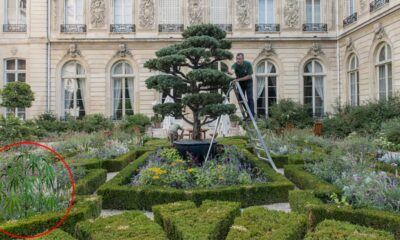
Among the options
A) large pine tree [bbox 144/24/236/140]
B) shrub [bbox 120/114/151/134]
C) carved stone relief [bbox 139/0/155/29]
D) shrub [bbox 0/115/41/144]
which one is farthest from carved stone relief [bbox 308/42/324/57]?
shrub [bbox 0/115/41/144]

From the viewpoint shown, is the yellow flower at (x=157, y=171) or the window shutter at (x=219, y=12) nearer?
the yellow flower at (x=157, y=171)

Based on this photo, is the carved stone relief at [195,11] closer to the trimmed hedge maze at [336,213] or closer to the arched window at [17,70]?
the arched window at [17,70]

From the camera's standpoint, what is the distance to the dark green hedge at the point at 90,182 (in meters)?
4.97

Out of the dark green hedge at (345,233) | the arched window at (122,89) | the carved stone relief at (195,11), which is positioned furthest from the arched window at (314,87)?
the dark green hedge at (345,233)

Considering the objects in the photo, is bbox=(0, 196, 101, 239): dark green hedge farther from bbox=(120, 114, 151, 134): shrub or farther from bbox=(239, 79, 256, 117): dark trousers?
bbox=(120, 114, 151, 134): shrub

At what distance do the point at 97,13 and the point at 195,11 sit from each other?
4641mm

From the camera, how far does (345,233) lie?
2947 millimetres

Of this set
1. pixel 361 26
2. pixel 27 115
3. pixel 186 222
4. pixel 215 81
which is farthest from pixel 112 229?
pixel 27 115

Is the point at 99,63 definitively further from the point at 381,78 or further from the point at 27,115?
the point at 381,78

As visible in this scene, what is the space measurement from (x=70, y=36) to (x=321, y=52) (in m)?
12.0

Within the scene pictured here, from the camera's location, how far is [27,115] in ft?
53.5

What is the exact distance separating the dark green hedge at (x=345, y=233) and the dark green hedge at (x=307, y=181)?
Answer: 119 centimetres

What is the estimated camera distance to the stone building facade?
16.4 m

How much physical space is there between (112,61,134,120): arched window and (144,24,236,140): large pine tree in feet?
32.1
